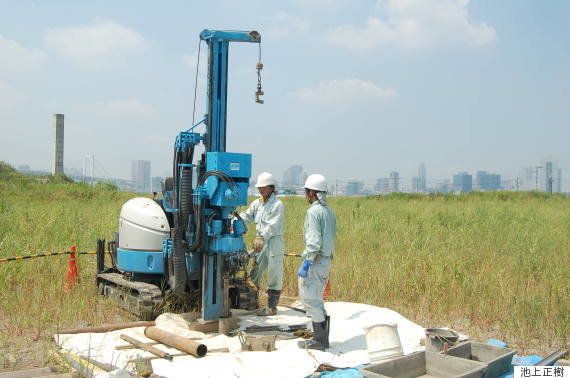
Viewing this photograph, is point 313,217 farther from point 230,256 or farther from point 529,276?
point 529,276

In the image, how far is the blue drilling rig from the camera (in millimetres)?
6562

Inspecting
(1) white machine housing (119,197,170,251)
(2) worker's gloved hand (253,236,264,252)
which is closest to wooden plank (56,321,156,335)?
(1) white machine housing (119,197,170,251)

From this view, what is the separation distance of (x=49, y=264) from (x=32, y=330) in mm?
2700

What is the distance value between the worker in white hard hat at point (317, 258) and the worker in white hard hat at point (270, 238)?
1321mm

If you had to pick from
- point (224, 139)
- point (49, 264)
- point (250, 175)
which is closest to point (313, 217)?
point (250, 175)

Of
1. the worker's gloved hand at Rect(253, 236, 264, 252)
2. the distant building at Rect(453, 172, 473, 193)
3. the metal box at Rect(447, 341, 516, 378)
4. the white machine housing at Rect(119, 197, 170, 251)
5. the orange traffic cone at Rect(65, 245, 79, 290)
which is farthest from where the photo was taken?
the distant building at Rect(453, 172, 473, 193)

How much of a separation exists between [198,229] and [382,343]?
254cm

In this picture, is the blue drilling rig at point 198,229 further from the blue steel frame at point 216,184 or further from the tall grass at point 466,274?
the tall grass at point 466,274

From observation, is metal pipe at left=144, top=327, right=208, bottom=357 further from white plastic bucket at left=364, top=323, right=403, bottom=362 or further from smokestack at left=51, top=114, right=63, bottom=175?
smokestack at left=51, top=114, right=63, bottom=175

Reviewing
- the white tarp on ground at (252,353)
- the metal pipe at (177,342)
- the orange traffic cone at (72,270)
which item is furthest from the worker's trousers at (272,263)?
the orange traffic cone at (72,270)

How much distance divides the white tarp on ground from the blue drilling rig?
45cm

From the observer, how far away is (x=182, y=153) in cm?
687

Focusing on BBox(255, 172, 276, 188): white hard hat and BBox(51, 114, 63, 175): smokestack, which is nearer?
BBox(255, 172, 276, 188): white hard hat

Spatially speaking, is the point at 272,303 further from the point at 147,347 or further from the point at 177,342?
the point at 147,347
